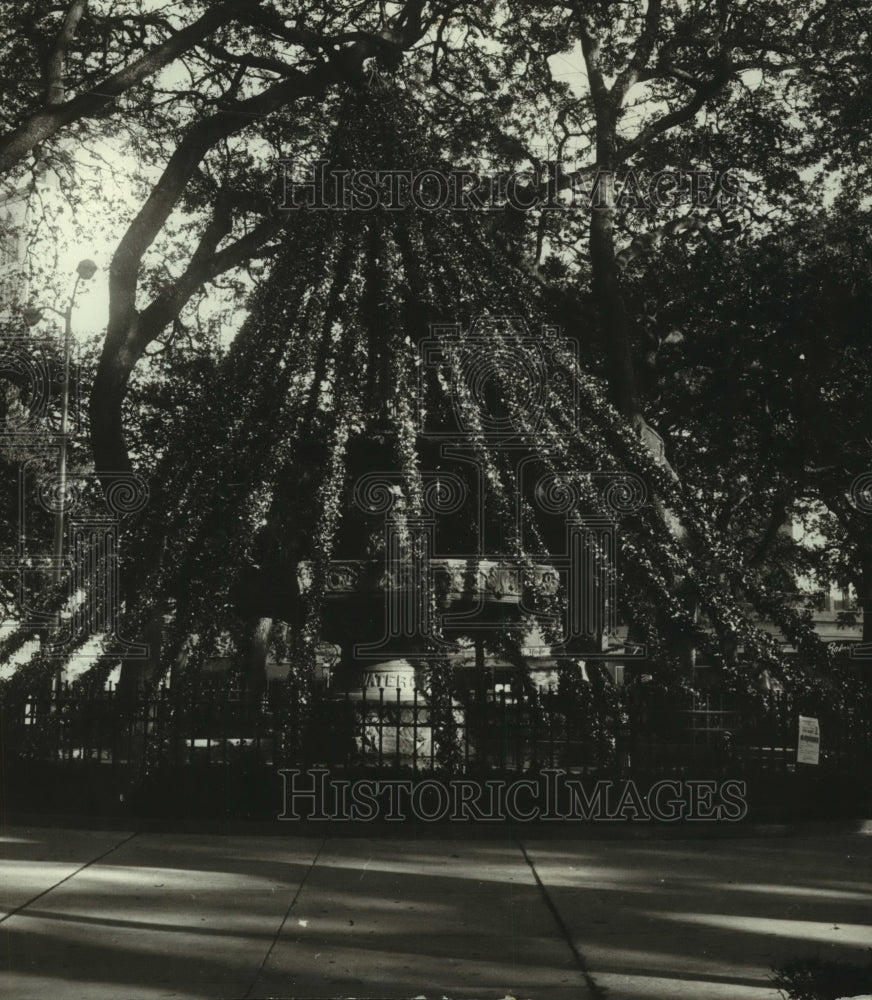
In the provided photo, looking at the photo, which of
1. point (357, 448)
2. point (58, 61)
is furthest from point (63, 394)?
point (357, 448)

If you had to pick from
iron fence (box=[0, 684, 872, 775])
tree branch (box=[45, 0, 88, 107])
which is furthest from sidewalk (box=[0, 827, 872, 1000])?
tree branch (box=[45, 0, 88, 107])

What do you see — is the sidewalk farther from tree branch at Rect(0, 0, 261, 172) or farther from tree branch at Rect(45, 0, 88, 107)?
tree branch at Rect(45, 0, 88, 107)

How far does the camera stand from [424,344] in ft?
43.4

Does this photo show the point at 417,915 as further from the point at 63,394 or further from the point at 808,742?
the point at 63,394

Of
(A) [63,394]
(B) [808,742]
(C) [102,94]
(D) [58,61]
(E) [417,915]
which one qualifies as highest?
(D) [58,61]

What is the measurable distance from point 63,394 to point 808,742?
17.4 m

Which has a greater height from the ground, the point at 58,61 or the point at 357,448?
the point at 58,61

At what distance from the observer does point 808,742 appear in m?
9.45

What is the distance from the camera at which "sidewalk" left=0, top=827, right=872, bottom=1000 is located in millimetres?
5367

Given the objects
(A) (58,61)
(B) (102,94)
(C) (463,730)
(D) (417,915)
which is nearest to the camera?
(D) (417,915)

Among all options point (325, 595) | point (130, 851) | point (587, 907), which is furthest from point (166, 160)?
point (587, 907)

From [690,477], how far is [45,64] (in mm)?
14007

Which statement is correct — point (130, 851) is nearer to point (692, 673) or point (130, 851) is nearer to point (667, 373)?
point (692, 673)

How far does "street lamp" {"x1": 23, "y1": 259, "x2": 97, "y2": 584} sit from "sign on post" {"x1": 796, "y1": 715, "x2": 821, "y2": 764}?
427 inches
